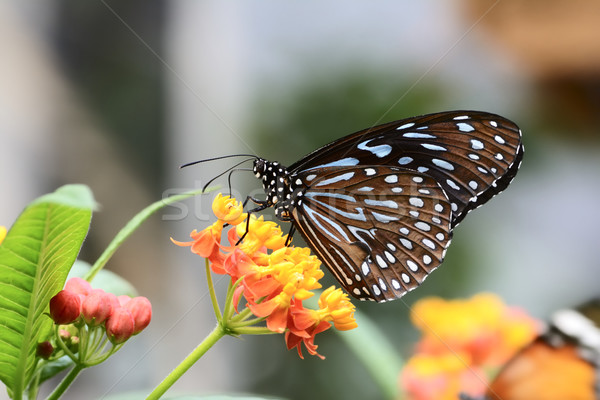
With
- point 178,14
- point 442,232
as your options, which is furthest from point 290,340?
point 178,14

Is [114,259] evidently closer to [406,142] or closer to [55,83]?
[55,83]

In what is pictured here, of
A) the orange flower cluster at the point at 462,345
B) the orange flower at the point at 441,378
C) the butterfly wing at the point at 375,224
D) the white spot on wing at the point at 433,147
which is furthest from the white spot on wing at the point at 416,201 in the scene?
the orange flower at the point at 441,378

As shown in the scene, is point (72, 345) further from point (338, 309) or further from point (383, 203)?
point (383, 203)

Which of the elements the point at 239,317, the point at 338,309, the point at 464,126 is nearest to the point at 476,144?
the point at 464,126

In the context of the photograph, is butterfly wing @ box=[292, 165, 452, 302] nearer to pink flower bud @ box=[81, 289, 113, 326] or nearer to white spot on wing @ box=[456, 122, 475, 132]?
white spot on wing @ box=[456, 122, 475, 132]

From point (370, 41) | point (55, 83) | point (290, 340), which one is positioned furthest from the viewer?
point (370, 41)

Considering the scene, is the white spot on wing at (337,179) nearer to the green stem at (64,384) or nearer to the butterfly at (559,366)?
the butterfly at (559,366)
